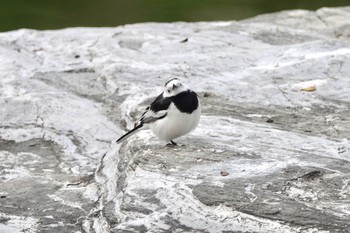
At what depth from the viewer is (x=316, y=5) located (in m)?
18.7

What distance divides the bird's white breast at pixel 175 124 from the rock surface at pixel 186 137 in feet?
0.34

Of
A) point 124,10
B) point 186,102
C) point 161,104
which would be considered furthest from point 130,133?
point 124,10

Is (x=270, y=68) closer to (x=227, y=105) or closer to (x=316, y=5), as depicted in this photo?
(x=227, y=105)

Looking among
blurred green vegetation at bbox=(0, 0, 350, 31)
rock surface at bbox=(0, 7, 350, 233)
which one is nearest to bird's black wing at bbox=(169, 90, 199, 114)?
rock surface at bbox=(0, 7, 350, 233)

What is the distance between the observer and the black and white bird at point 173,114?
7164 mm

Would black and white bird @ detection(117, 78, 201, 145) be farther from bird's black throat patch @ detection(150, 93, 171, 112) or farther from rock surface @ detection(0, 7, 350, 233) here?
rock surface @ detection(0, 7, 350, 233)

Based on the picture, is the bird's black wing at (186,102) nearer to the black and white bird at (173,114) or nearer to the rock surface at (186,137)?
the black and white bird at (173,114)

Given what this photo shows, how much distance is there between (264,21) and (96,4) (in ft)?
28.5

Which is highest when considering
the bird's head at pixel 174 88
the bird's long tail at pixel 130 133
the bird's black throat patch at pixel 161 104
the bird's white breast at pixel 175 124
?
the bird's head at pixel 174 88

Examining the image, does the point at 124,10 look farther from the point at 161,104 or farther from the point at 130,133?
the point at 161,104

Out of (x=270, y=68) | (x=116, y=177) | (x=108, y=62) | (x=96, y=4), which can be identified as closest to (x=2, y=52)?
(x=108, y=62)

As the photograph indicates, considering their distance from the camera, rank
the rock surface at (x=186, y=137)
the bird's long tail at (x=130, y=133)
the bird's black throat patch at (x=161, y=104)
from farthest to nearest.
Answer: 1. the bird's long tail at (x=130, y=133)
2. the bird's black throat patch at (x=161, y=104)
3. the rock surface at (x=186, y=137)

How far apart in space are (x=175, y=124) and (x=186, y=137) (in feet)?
0.91

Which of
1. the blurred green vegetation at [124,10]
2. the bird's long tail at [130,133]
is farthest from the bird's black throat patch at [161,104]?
the blurred green vegetation at [124,10]
